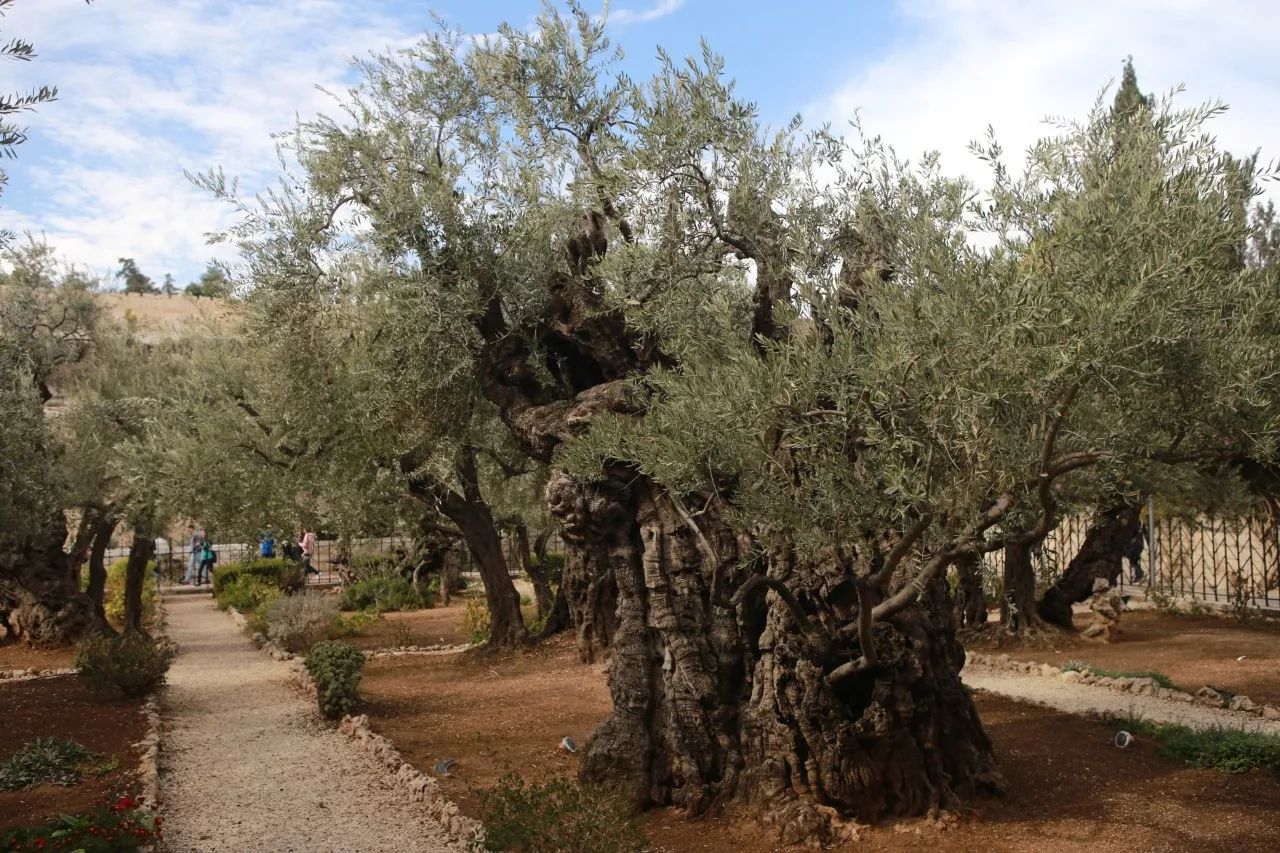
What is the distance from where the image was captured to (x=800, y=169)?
8445mm

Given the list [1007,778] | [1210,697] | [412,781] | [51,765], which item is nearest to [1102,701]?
[1210,697]

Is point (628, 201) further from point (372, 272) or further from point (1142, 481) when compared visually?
point (1142, 481)

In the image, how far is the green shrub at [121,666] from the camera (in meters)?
13.5

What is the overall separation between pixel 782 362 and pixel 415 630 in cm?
1709

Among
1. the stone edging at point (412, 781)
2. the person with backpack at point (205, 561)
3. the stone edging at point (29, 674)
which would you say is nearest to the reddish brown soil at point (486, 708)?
the stone edging at point (412, 781)

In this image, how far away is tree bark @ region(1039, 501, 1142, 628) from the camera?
17031 millimetres

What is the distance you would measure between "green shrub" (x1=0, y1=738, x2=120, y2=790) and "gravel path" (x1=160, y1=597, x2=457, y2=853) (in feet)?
2.04

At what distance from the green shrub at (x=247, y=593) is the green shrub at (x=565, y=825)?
19.3m

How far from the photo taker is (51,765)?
32.1 feet

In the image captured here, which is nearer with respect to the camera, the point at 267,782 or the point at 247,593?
the point at 267,782

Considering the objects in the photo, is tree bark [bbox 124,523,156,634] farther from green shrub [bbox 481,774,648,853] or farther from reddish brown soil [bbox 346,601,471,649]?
green shrub [bbox 481,774,648,853]

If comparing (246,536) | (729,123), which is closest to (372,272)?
(729,123)

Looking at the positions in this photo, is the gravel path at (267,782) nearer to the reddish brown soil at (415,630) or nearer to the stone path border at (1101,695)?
the reddish brown soil at (415,630)

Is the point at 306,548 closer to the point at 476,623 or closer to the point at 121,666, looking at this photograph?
the point at 476,623
